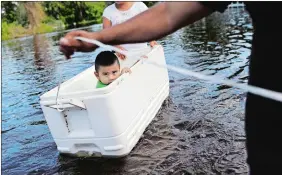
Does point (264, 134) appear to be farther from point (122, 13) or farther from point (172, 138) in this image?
point (122, 13)

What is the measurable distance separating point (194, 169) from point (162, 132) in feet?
3.36

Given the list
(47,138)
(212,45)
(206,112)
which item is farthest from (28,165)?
(212,45)

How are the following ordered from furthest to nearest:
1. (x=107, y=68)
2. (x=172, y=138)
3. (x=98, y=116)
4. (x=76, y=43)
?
1. (x=172, y=138)
2. (x=107, y=68)
3. (x=98, y=116)
4. (x=76, y=43)

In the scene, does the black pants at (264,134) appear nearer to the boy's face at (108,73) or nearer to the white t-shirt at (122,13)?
the boy's face at (108,73)

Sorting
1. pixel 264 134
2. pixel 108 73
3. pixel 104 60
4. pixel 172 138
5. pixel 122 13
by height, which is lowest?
pixel 172 138

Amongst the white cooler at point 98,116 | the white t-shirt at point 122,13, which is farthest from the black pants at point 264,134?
the white t-shirt at point 122,13

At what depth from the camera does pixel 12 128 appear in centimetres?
530

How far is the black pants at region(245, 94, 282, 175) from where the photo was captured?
51.6 inches

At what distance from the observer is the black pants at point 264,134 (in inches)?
51.6

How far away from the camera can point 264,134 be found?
4.44ft

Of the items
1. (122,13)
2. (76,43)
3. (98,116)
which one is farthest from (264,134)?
(122,13)

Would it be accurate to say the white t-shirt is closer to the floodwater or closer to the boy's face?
the boy's face

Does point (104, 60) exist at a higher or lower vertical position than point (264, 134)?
lower

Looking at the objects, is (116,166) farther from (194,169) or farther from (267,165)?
(267,165)
